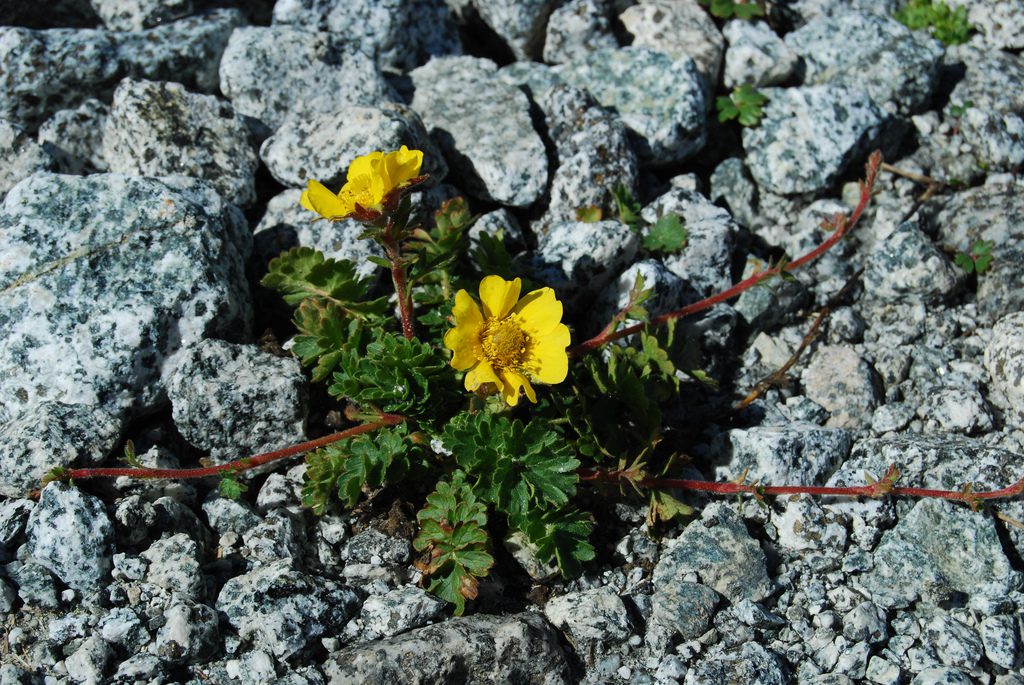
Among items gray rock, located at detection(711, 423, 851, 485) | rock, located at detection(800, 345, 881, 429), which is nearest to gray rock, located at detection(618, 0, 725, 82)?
rock, located at detection(800, 345, 881, 429)

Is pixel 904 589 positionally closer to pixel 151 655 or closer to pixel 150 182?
pixel 151 655

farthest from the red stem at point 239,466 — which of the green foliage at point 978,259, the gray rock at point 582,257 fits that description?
the green foliage at point 978,259

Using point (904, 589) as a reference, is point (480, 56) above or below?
above

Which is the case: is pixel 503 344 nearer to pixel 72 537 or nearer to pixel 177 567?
pixel 177 567

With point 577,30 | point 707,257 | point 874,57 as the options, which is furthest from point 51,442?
point 874,57

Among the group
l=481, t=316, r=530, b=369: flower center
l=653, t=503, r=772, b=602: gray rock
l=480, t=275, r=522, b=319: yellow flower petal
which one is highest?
l=480, t=275, r=522, b=319: yellow flower petal

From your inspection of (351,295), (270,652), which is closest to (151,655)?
(270,652)

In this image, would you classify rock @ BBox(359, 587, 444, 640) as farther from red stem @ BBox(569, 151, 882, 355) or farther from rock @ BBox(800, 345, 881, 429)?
rock @ BBox(800, 345, 881, 429)
